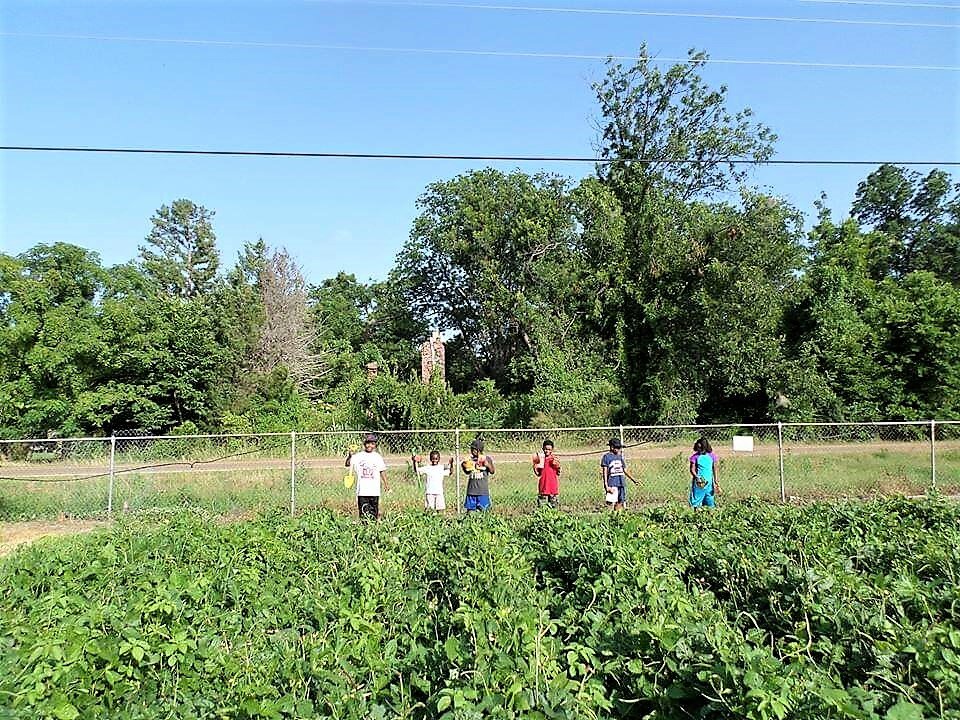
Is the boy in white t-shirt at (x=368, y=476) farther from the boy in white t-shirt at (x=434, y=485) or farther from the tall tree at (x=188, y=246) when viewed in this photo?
the tall tree at (x=188, y=246)

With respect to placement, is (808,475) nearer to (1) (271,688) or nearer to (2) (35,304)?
(1) (271,688)

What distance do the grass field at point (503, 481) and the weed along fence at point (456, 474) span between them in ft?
0.09

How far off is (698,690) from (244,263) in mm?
51241

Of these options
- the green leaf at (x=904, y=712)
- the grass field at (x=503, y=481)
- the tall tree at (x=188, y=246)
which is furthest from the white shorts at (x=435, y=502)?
the tall tree at (x=188, y=246)

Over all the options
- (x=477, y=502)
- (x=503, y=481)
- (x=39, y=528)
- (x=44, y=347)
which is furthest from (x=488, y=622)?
(x=44, y=347)

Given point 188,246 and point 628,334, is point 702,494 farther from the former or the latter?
point 188,246

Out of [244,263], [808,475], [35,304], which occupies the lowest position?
[808,475]

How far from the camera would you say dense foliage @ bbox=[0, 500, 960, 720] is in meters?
3.43

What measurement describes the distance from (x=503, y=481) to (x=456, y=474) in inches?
129

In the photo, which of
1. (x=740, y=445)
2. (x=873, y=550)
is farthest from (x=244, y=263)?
(x=873, y=550)

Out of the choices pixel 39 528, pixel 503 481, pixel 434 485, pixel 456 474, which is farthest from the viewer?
pixel 503 481

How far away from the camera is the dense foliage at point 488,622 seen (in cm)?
343

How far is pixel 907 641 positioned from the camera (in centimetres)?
376

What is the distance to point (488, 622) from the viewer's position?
4301 mm
